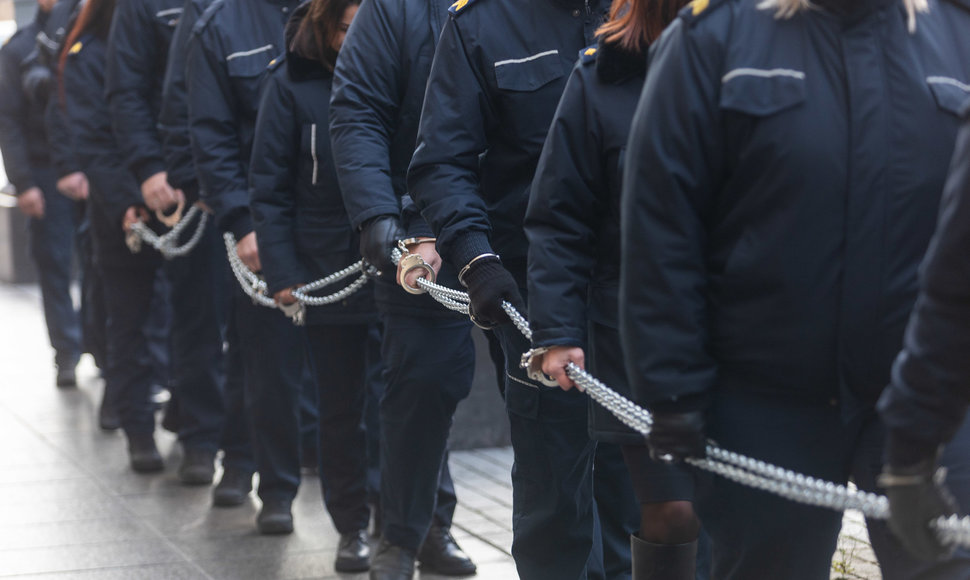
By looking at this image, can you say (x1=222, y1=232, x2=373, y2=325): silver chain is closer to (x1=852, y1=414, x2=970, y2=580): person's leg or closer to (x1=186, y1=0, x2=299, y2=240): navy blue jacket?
(x1=186, y1=0, x2=299, y2=240): navy blue jacket

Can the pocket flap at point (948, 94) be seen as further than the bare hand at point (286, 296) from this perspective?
No

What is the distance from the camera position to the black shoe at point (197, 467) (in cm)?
661

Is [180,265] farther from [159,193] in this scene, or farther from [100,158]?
[100,158]

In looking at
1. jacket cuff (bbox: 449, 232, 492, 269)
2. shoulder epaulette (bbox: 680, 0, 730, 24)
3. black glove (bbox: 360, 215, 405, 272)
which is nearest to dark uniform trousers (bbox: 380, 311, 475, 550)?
black glove (bbox: 360, 215, 405, 272)

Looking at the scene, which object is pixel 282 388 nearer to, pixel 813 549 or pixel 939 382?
pixel 813 549

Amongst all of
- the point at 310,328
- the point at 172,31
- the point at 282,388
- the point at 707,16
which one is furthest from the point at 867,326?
the point at 172,31

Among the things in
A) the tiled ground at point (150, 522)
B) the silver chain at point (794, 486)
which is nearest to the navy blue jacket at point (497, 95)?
the silver chain at point (794, 486)

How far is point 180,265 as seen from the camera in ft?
21.8

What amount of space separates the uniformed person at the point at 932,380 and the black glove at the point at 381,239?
2.31 metres

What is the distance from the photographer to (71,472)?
6871 millimetres

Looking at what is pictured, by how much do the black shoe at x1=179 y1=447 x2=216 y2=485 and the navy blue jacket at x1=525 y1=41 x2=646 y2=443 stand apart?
141 inches

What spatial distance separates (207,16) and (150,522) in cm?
204

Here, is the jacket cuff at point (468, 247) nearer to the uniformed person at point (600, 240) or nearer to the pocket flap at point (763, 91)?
the uniformed person at point (600, 240)

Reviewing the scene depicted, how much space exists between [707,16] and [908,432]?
2.74 ft
